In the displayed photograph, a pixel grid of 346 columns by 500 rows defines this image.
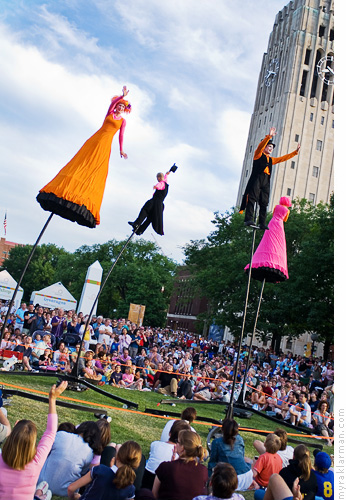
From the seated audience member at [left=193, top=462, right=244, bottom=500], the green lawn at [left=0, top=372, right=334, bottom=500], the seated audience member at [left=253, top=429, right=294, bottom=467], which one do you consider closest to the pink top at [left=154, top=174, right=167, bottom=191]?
the green lawn at [left=0, top=372, right=334, bottom=500]

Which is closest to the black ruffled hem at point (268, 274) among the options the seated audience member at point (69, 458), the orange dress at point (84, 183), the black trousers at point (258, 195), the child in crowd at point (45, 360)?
the black trousers at point (258, 195)

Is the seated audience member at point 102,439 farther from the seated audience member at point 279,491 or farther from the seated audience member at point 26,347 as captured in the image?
Answer: the seated audience member at point 26,347

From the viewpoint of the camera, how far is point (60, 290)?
2636cm

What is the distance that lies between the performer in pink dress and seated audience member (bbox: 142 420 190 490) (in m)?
5.92

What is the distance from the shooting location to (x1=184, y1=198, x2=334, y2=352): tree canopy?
27.9 m

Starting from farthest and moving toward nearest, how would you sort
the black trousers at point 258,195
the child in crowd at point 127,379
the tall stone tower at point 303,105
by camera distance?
the tall stone tower at point 303,105 → the child in crowd at point 127,379 → the black trousers at point 258,195

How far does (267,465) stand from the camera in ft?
19.5

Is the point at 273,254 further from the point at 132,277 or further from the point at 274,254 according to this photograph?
the point at 132,277

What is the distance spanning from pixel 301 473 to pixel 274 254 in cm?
633

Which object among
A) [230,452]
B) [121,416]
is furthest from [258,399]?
[230,452]

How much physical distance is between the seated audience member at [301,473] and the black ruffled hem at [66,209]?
499cm

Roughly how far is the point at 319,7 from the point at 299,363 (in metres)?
57.0

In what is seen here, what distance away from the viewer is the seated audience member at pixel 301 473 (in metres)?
5.11
